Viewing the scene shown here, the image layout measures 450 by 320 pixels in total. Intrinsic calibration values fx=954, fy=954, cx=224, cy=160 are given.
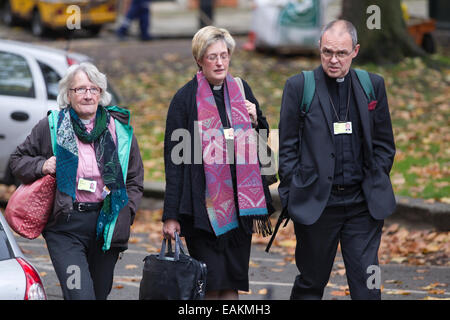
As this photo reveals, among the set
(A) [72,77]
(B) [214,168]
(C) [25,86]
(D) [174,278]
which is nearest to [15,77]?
(C) [25,86]

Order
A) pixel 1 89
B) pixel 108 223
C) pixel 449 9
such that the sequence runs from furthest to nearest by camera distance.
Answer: pixel 449 9, pixel 1 89, pixel 108 223

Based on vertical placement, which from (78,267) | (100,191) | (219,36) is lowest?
(78,267)

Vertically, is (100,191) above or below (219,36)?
below

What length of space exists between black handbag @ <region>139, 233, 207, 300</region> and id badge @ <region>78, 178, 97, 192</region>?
1.82 feet

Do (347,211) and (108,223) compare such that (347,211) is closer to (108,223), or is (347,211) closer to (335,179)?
(335,179)

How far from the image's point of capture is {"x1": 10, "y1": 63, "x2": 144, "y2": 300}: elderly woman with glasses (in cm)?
562

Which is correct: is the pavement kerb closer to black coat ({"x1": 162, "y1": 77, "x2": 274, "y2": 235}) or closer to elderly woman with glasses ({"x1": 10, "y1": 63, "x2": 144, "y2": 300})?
black coat ({"x1": 162, "y1": 77, "x2": 274, "y2": 235})

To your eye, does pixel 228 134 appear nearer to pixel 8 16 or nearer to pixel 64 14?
pixel 64 14

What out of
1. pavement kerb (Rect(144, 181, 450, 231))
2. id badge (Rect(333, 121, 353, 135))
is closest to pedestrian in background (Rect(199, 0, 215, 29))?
pavement kerb (Rect(144, 181, 450, 231))

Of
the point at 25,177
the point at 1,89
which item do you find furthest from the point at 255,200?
the point at 1,89

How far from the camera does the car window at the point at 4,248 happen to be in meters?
5.50

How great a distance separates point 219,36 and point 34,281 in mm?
1820

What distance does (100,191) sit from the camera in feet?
18.7

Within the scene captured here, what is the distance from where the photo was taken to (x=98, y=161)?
570 centimetres
